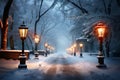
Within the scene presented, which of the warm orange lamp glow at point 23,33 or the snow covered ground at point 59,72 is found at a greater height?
the warm orange lamp glow at point 23,33

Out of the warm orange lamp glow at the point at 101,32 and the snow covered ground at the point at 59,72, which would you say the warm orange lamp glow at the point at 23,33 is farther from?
the warm orange lamp glow at the point at 101,32

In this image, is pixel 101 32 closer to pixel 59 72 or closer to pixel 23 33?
pixel 23 33

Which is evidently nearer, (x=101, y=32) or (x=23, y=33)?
(x=23, y=33)

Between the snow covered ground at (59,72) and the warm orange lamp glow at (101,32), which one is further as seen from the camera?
the warm orange lamp glow at (101,32)

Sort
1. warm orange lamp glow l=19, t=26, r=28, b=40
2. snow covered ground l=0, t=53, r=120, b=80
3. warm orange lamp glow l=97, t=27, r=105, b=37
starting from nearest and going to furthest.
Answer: snow covered ground l=0, t=53, r=120, b=80 < warm orange lamp glow l=19, t=26, r=28, b=40 < warm orange lamp glow l=97, t=27, r=105, b=37

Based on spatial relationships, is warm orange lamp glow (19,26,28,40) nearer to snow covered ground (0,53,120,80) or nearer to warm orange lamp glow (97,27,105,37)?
snow covered ground (0,53,120,80)

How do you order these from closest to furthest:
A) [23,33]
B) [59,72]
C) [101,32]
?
[59,72] < [23,33] < [101,32]

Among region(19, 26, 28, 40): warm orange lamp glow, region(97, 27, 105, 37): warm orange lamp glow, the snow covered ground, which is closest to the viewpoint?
the snow covered ground

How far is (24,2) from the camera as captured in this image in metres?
67.7

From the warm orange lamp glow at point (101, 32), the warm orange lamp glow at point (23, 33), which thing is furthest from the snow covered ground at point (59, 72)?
the warm orange lamp glow at point (101, 32)

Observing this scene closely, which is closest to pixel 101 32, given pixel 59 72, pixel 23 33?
pixel 23 33

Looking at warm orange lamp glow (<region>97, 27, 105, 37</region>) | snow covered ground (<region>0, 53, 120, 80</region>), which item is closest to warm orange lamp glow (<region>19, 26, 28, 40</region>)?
snow covered ground (<region>0, 53, 120, 80</region>)

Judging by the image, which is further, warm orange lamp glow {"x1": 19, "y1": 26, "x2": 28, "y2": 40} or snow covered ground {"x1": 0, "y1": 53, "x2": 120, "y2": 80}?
warm orange lamp glow {"x1": 19, "y1": 26, "x2": 28, "y2": 40}

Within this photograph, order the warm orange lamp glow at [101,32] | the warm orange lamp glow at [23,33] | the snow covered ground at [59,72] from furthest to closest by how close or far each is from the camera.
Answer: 1. the warm orange lamp glow at [101,32]
2. the warm orange lamp glow at [23,33]
3. the snow covered ground at [59,72]
